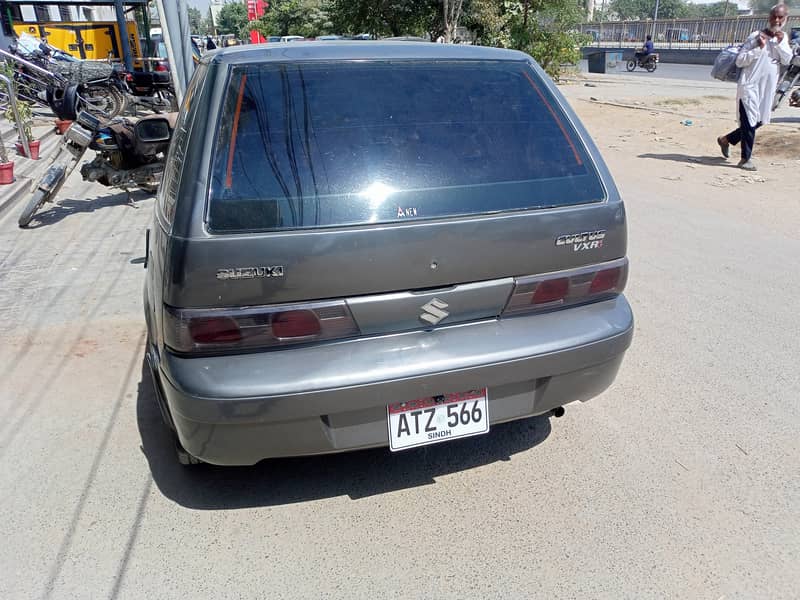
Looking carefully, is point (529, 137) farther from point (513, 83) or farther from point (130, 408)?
point (130, 408)

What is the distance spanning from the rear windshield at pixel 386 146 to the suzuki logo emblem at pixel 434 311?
0.33 metres

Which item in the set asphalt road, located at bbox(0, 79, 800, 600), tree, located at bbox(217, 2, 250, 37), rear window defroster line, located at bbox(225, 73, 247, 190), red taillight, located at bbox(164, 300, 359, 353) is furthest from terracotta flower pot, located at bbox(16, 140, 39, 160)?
tree, located at bbox(217, 2, 250, 37)

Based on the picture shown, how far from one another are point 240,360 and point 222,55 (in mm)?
1289

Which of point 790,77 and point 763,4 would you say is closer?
point 790,77

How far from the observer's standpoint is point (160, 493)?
113 inches

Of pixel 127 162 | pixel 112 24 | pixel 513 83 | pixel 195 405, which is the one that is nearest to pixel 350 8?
pixel 112 24

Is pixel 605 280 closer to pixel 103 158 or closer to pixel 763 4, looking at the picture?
pixel 103 158

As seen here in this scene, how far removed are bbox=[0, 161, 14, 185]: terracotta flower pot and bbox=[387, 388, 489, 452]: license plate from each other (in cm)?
831

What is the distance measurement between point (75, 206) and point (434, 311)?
7.37 metres

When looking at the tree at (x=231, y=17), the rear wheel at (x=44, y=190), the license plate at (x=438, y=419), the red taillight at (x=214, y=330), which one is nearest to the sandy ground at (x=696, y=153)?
the license plate at (x=438, y=419)

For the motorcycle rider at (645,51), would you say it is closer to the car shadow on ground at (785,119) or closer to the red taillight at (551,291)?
the car shadow on ground at (785,119)

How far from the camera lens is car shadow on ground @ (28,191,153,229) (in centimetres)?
766

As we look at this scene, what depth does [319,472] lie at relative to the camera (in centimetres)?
301

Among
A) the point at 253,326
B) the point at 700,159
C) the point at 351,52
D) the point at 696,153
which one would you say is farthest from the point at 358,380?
the point at 696,153
